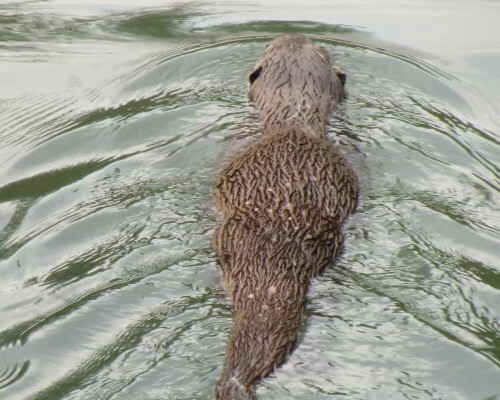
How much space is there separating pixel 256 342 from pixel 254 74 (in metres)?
2.81

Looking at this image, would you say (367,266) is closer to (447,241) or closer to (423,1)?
(447,241)

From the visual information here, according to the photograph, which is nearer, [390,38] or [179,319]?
[179,319]

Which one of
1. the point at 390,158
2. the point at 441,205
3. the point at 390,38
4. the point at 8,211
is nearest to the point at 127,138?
the point at 8,211

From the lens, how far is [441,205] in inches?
227

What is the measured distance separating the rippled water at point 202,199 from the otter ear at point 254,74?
0.78 ft

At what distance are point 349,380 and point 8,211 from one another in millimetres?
2535

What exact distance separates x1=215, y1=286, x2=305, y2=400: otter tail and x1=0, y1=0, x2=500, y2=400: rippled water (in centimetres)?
6

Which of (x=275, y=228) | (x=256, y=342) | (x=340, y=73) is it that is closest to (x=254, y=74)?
(x=340, y=73)

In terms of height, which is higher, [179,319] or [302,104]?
[302,104]

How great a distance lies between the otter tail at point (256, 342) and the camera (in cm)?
429

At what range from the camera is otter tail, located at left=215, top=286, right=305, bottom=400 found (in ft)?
14.1

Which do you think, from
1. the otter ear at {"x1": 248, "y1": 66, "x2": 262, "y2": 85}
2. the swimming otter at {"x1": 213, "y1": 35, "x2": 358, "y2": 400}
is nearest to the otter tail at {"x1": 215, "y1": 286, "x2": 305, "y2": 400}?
the swimming otter at {"x1": 213, "y1": 35, "x2": 358, "y2": 400}

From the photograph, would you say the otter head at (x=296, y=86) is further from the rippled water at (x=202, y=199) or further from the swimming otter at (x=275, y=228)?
the rippled water at (x=202, y=199)

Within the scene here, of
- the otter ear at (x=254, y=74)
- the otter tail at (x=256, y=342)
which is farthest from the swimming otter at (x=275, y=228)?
the otter ear at (x=254, y=74)
